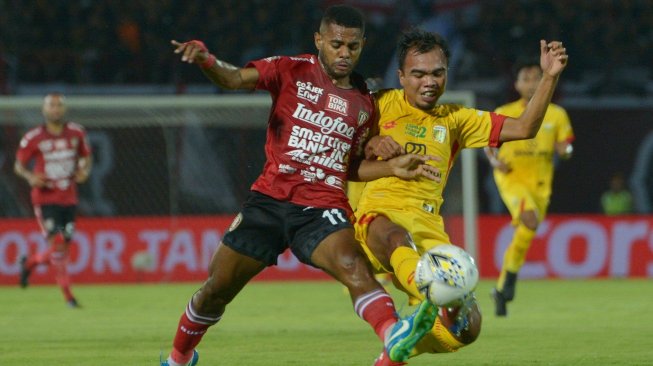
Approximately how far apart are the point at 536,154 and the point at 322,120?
5.94 meters

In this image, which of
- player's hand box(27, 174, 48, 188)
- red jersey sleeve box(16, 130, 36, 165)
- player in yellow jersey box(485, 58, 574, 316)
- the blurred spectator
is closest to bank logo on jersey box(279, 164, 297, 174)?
player in yellow jersey box(485, 58, 574, 316)

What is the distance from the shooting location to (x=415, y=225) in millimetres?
6742

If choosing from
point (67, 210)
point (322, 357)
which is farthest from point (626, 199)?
point (322, 357)

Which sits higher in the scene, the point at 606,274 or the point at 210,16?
the point at 210,16

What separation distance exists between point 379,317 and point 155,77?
15189mm

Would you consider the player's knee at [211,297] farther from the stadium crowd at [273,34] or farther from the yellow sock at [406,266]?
→ the stadium crowd at [273,34]

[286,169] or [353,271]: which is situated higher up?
[286,169]

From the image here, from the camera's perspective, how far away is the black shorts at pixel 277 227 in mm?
6242

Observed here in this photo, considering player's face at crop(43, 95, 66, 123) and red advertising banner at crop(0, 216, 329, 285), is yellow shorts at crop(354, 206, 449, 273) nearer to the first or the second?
player's face at crop(43, 95, 66, 123)

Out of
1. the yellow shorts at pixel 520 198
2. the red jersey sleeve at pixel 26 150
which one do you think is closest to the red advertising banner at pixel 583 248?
the yellow shorts at pixel 520 198

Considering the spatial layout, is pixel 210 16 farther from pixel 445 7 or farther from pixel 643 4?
pixel 643 4

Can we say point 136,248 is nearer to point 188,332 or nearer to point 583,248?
point 583,248

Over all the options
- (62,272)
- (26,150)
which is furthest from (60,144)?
(62,272)

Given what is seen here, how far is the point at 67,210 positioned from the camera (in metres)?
13.8
